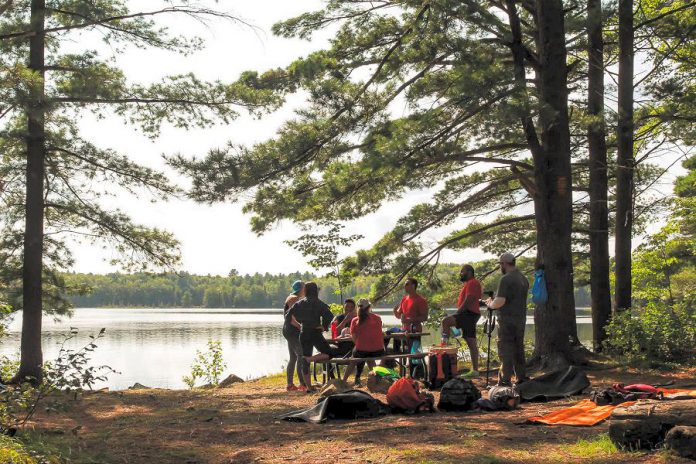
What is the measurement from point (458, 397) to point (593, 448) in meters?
2.50

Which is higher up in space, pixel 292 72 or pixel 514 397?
pixel 292 72

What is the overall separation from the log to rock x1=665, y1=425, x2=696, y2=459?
218 millimetres

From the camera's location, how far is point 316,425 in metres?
7.55

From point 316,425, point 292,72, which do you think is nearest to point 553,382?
point 316,425

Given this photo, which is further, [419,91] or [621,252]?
[621,252]

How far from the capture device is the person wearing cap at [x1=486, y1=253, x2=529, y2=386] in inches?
367

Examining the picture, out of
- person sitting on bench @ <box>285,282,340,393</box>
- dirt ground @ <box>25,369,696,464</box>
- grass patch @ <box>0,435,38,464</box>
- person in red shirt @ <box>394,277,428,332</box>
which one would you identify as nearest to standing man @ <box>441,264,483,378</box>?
person in red shirt @ <box>394,277,428,332</box>

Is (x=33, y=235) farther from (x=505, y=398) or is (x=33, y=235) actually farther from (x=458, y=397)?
(x=505, y=398)

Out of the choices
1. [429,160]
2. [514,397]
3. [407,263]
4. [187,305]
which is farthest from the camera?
[187,305]

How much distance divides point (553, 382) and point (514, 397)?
1.27 metres

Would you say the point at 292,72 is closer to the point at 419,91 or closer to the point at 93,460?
the point at 419,91

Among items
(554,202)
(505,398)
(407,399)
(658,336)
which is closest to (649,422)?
(505,398)

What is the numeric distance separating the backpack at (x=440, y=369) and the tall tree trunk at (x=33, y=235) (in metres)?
7.10

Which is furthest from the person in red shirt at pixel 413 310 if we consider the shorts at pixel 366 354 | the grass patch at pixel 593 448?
the grass patch at pixel 593 448
